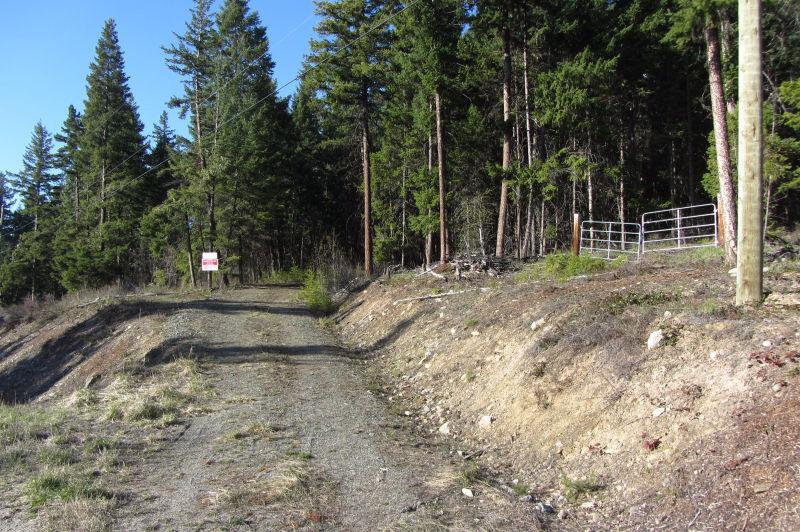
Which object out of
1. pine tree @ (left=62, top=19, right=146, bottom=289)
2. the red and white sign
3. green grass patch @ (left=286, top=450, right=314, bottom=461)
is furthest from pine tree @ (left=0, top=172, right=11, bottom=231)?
green grass patch @ (left=286, top=450, right=314, bottom=461)

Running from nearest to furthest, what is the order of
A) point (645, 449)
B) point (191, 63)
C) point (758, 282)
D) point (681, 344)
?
1. point (645, 449)
2. point (681, 344)
3. point (758, 282)
4. point (191, 63)

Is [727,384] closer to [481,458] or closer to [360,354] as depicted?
[481,458]

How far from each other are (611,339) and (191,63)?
34.6 meters

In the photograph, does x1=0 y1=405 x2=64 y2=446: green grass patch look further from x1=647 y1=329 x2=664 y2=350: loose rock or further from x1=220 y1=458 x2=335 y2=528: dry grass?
x1=647 y1=329 x2=664 y2=350: loose rock

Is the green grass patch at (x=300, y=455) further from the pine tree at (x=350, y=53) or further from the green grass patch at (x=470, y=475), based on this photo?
the pine tree at (x=350, y=53)

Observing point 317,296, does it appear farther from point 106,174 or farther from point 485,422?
point 106,174

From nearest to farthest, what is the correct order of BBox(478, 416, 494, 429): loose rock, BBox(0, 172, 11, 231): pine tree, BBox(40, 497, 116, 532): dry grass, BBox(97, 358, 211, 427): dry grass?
BBox(40, 497, 116, 532): dry grass, BBox(478, 416, 494, 429): loose rock, BBox(97, 358, 211, 427): dry grass, BBox(0, 172, 11, 231): pine tree

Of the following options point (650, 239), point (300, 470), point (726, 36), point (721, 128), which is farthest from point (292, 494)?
point (650, 239)

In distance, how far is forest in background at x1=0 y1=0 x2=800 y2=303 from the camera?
2284cm

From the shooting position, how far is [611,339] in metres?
7.36

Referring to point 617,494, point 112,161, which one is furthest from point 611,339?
point 112,161

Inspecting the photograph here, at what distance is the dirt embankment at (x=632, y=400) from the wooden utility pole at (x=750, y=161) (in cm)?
49

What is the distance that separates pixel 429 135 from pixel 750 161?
22282 millimetres

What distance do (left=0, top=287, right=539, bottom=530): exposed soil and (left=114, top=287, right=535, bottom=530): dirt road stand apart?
0.06 feet
